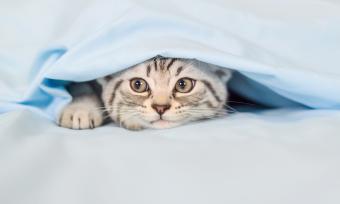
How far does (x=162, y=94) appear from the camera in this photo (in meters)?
1.18

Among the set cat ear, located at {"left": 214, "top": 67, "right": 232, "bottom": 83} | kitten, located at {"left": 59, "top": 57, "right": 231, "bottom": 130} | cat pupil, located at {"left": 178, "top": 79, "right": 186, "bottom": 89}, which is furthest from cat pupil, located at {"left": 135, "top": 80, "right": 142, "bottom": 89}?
cat ear, located at {"left": 214, "top": 67, "right": 232, "bottom": 83}

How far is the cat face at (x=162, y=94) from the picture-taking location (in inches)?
45.9

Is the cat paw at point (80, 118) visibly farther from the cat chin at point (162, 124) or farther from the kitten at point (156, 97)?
the cat chin at point (162, 124)

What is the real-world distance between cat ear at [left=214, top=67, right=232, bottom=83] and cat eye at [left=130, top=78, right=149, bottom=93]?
21 cm

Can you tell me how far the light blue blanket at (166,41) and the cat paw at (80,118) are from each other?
50mm

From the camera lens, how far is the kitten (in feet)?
3.81

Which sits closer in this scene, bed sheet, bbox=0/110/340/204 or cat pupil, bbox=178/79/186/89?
bed sheet, bbox=0/110/340/204

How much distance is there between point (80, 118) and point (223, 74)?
410 mm

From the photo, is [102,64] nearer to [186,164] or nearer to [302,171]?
[186,164]

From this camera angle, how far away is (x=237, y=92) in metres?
1.42

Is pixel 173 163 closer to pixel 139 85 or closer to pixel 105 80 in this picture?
pixel 139 85

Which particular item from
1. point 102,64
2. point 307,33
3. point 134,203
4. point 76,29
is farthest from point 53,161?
point 307,33

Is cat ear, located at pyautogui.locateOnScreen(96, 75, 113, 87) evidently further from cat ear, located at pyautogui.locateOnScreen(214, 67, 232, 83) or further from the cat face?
cat ear, located at pyautogui.locateOnScreen(214, 67, 232, 83)

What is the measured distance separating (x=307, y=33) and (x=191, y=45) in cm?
29
